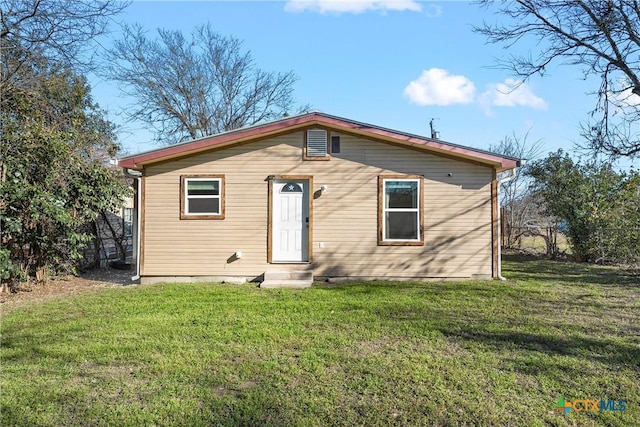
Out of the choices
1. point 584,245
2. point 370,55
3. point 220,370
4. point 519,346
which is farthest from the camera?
point 584,245

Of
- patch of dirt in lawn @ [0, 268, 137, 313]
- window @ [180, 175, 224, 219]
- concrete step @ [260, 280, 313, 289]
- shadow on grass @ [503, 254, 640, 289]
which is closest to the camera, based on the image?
patch of dirt in lawn @ [0, 268, 137, 313]

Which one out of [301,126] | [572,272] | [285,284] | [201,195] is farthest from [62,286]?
[572,272]

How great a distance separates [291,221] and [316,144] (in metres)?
1.69

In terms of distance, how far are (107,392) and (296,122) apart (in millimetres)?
6067

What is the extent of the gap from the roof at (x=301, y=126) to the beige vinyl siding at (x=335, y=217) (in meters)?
0.24

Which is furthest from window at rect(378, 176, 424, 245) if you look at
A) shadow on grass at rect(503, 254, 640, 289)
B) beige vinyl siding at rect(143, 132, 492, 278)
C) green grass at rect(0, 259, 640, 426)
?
shadow on grass at rect(503, 254, 640, 289)

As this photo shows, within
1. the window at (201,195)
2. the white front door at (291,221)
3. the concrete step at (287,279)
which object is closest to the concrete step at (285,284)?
the concrete step at (287,279)

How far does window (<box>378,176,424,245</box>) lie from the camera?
8258 mm

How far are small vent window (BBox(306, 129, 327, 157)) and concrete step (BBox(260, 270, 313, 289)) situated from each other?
8.06 ft

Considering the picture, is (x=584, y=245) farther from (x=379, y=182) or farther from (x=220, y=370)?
(x=220, y=370)

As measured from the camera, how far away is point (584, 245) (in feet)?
37.0

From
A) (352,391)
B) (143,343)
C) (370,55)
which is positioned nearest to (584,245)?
(370,55)

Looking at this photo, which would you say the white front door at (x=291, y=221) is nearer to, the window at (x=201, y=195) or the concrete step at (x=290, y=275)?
the concrete step at (x=290, y=275)

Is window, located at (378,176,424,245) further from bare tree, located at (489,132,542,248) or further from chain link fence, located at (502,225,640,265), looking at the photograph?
bare tree, located at (489,132,542,248)
